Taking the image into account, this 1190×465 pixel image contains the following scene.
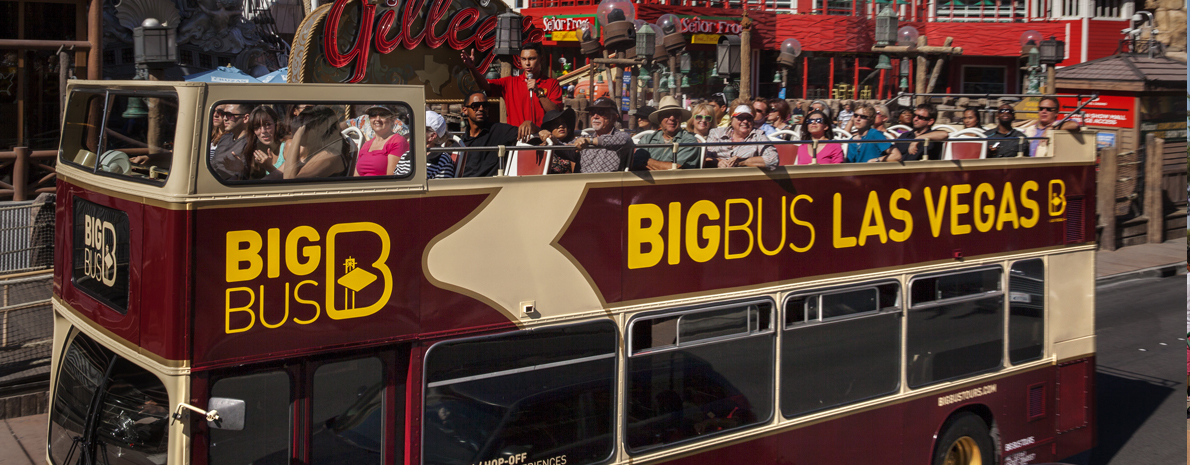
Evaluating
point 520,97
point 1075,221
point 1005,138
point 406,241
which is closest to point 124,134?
point 406,241

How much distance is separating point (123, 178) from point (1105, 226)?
66.0ft

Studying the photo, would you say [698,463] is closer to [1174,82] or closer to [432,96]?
[432,96]

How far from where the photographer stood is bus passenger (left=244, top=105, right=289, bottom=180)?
14.0 ft

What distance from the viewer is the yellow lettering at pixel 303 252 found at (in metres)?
4.27

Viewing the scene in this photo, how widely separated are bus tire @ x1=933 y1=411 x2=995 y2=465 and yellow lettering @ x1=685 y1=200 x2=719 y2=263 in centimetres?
272

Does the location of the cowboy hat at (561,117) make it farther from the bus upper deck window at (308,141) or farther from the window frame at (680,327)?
the bus upper deck window at (308,141)

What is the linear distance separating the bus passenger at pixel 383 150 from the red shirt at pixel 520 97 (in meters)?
3.12

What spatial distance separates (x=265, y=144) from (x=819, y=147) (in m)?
4.20

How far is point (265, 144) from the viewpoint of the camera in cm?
430

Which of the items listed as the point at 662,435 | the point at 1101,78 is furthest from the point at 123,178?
the point at 1101,78

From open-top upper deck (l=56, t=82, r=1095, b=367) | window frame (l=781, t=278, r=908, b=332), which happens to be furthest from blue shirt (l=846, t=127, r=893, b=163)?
window frame (l=781, t=278, r=908, b=332)

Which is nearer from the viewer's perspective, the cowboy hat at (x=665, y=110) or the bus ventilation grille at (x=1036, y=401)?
the cowboy hat at (x=665, y=110)

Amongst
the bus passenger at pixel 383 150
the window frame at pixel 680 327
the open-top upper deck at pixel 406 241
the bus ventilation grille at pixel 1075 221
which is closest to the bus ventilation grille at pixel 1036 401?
the bus ventilation grille at pixel 1075 221

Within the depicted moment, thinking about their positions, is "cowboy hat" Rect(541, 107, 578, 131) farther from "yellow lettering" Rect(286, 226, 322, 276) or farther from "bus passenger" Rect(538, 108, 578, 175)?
"yellow lettering" Rect(286, 226, 322, 276)
